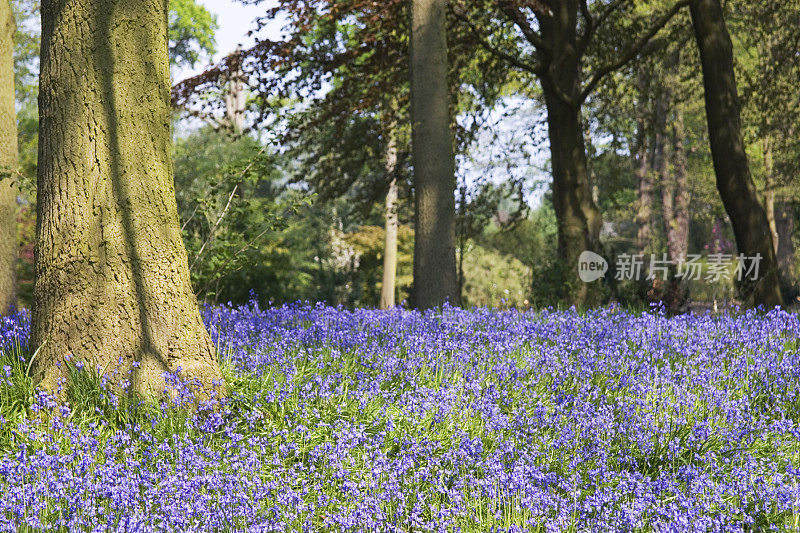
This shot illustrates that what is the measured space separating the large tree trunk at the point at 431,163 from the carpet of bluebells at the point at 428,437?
2.27 m

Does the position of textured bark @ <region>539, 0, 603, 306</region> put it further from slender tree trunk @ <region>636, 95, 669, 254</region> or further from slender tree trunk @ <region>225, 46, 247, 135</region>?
slender tree trunk @ <region>636, 95, 669, 254</region>

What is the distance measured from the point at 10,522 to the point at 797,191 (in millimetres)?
27993

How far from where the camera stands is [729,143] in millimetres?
11250

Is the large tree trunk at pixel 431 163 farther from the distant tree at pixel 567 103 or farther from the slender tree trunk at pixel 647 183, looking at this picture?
the slender tree trunk at pixel 647 183

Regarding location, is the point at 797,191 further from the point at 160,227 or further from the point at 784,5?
the point at 160,227

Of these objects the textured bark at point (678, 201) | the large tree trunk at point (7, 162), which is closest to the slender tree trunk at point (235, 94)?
the large tree trunk at point (7, 162)

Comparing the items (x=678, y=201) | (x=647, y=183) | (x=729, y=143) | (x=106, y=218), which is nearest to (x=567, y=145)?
(x=729, y=143)

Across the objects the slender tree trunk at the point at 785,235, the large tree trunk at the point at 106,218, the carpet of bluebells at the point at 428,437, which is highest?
the slender tree trunk at the point at 785,235

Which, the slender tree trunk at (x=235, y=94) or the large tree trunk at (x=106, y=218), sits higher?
the slender tree trunk at (x=235, y=94)

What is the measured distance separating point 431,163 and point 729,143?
543cm

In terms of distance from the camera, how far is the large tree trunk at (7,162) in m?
8.70

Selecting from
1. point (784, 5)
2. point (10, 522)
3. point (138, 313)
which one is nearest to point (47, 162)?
point (138, 313)

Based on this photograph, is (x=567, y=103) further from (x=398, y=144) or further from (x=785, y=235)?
(x=785, y=235)

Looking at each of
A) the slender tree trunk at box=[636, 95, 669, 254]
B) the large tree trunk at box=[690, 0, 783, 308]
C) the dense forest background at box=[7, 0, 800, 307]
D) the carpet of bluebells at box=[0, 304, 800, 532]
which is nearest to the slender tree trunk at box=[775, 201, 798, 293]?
the dense forest background at box=[7, 0, 800, 307]
